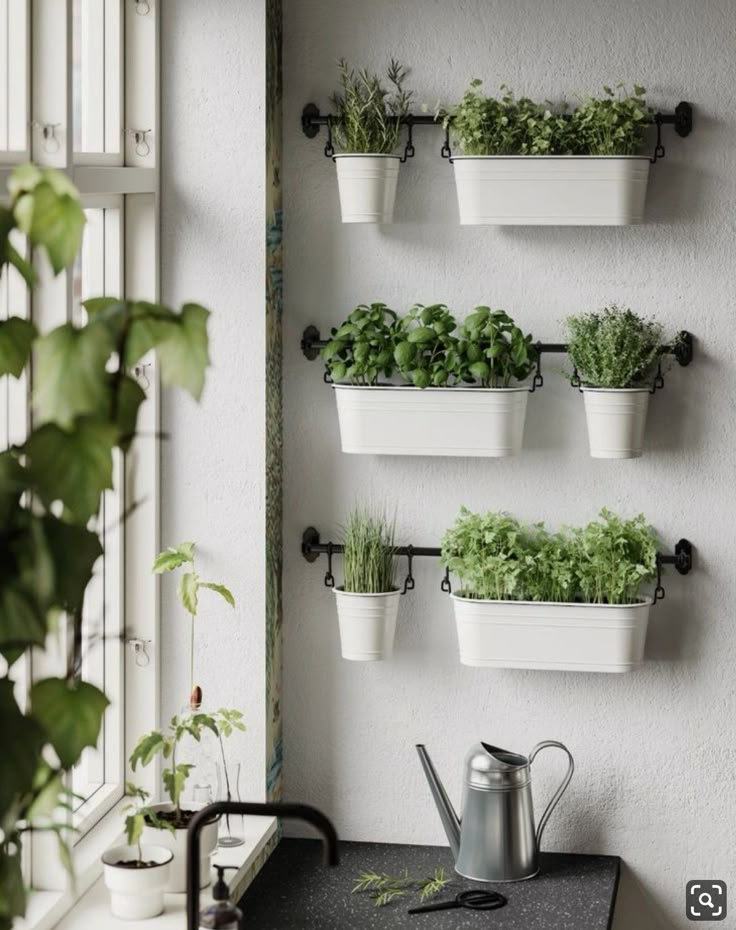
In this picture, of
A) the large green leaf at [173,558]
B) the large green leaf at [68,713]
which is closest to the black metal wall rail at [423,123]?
the large green leaf at [173,558]

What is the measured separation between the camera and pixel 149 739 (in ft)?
7.16

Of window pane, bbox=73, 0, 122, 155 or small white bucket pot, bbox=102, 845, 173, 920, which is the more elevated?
window pane, bbox=73, 0, 122, 155

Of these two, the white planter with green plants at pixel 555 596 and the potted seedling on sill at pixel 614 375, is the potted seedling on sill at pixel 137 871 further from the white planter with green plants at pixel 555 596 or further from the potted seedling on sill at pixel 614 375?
the potted seedling on sill at pixel 614 375

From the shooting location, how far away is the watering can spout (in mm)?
2484

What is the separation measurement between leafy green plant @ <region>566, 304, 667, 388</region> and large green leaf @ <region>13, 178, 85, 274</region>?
5.96 feet

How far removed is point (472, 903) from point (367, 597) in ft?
1.86

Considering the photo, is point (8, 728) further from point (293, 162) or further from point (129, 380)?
point (293, 162)

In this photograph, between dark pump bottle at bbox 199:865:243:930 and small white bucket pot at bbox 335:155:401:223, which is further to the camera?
small white bucket pot at bbox 335:155:401:223

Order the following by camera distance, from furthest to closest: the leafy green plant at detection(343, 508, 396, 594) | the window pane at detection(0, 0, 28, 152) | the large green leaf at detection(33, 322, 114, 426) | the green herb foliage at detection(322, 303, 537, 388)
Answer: the leafy green plant at detection(343, 508, 396, 594) → the green herb foliage at detection(322, 303, 537, 388) → the window pane at detection(0, 0, 28, 152) → the large green leaf at detection(33, 322, 114, 426)

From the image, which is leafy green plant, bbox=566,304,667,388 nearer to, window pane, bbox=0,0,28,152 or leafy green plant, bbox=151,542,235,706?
leafy green plant, bbox=151,542,235,706

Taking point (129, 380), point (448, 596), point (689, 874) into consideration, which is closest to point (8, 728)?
point (129, 380)

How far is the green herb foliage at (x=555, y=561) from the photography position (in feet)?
8.04

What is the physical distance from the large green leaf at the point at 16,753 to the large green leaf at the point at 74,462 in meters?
0.10

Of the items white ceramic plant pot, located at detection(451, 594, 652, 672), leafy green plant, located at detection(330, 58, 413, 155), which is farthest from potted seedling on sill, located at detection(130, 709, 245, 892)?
leafy green plant, located at detection(330, 58, 413, 155)
